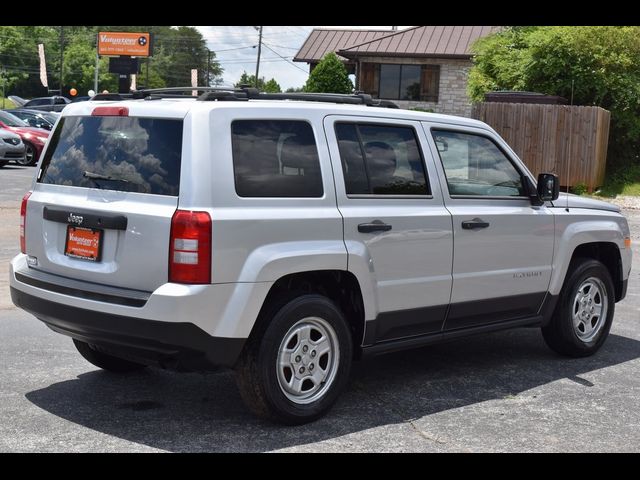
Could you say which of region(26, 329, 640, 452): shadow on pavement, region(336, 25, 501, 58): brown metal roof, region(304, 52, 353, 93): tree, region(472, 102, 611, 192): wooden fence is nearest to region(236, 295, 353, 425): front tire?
region(26, 329, 640, 452): shadow on pavement

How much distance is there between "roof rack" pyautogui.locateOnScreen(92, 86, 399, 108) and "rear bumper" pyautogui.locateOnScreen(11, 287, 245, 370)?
1.32m

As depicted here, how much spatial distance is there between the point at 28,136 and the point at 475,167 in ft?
72.3

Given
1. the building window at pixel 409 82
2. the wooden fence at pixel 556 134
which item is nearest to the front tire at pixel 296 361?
the wooden fence at pixel 556 134

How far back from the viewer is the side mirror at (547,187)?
6.78m

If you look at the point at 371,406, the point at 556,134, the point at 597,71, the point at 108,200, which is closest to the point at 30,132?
the point at 556,134

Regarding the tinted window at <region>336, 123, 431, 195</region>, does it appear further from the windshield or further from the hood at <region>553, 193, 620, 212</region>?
the windshield

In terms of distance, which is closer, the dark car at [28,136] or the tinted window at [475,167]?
the tinted window at [475,167]

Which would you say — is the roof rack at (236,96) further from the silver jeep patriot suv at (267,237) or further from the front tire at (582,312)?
the front tire at (582,312)

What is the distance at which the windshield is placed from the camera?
27328 mm

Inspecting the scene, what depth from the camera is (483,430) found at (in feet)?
17.7

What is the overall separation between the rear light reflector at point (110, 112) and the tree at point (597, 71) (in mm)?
21069

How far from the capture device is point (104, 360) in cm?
636

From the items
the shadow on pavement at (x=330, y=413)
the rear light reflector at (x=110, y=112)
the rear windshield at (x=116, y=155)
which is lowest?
the shadow on pavement at (x=330, y=413)

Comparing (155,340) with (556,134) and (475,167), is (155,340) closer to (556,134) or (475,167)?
(475,167)
